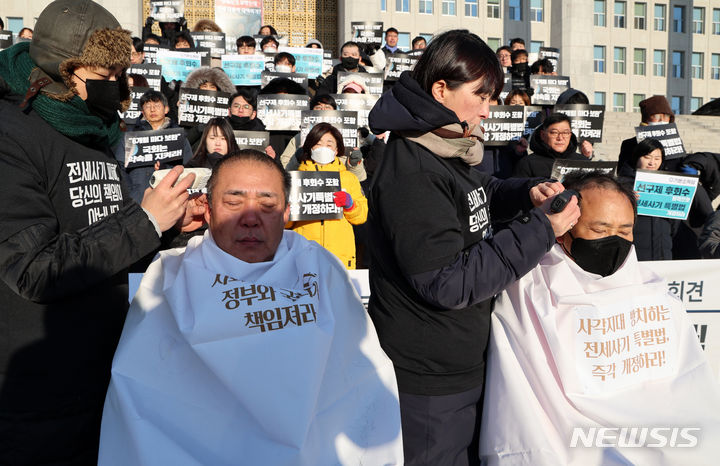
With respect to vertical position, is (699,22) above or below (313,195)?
above

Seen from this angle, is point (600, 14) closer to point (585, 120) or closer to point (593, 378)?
point (585, 120)

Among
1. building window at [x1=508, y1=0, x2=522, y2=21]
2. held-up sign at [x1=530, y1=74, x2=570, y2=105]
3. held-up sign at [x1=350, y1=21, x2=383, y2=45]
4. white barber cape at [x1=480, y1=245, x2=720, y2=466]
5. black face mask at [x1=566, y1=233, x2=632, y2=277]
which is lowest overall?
white barber cape at [x1=480, y1=245, x2=720, y2=466]

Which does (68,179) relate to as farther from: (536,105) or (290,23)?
(290,23)

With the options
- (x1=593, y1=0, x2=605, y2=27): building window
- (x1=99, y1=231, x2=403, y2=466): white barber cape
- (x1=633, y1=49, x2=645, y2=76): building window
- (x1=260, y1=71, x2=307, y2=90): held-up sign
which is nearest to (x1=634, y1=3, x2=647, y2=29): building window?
(x1=633, y1=49, x2=645, y2=76): building window

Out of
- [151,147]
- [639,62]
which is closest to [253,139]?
[151,147]

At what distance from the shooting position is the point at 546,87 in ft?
41.0

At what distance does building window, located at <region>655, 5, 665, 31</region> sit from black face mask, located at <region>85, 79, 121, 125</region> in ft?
171

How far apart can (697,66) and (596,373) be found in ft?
174

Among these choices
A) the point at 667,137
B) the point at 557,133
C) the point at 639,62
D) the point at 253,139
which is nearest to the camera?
the point at 557,133

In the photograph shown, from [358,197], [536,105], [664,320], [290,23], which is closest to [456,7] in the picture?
[290,23]

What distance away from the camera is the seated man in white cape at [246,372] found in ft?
6.29

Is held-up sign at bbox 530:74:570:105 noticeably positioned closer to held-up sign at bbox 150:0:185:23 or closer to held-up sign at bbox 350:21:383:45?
held-up sign at bbox 350:21:383:45

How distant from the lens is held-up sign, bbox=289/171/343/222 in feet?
18.1

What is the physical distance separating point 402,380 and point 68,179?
1.32 meters
